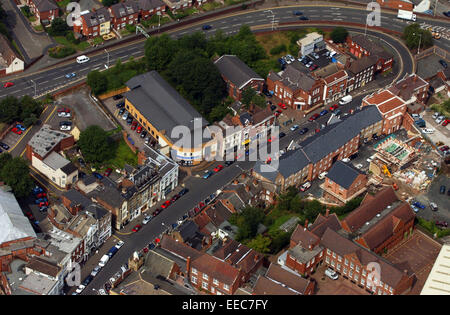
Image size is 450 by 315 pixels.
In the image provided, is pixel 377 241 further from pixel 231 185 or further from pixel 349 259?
pixel 231 185

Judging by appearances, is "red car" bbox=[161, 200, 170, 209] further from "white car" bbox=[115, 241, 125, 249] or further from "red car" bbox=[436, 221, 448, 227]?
"red car" bbox=[436, 221, 448, 227]

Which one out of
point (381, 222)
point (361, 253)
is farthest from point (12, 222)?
point (381, 222)

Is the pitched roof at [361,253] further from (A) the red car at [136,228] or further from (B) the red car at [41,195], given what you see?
(B) the red car at [41,195]

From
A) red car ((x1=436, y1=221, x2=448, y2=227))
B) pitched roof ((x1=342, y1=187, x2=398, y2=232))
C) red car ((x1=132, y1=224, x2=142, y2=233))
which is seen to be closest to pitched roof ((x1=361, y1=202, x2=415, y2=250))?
pitched roof ((x1=342, y1=187, x2=398, y2=232))

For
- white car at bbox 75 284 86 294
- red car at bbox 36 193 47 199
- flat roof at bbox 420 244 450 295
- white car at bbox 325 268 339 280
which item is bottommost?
white car at bbox 325 268 339 280

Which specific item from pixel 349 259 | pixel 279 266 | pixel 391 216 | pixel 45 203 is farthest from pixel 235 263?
pixel 45 203

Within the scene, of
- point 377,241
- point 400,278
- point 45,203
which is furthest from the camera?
point 45,203

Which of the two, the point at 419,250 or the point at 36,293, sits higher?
the point at 36,293

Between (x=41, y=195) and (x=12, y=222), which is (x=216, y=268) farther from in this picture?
(x=41, y=195)
